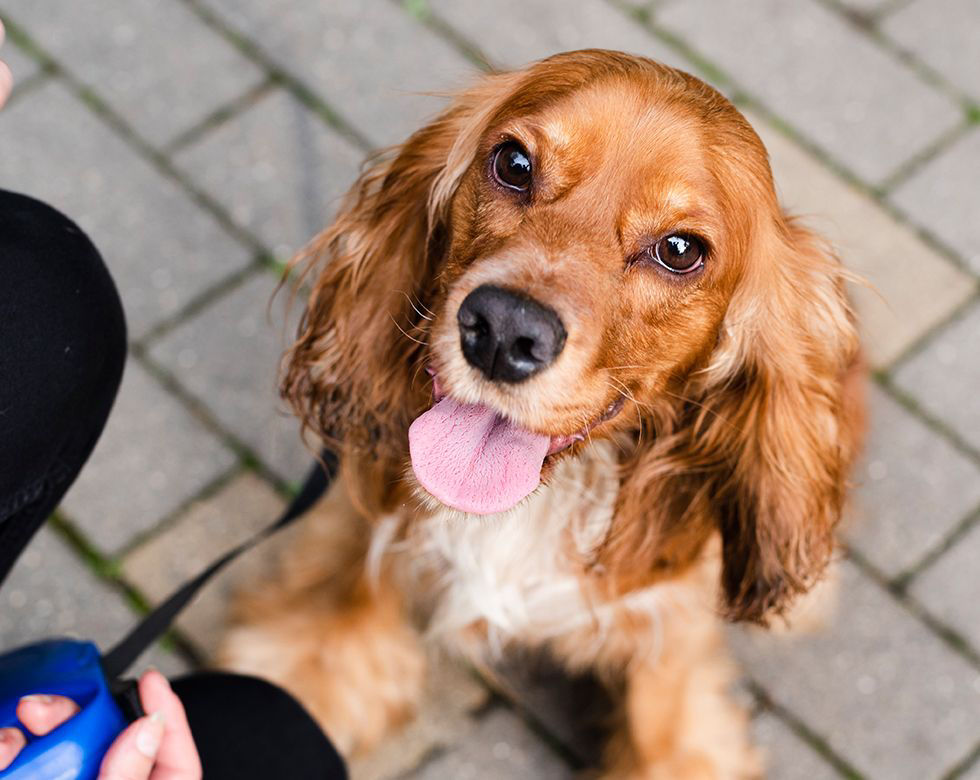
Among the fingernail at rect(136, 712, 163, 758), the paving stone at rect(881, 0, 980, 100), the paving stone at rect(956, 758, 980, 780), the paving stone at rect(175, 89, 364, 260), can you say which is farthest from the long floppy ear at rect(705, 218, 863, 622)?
the paving stone at rect(881, 0, 980, 100)

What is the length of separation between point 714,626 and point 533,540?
591 millimetres

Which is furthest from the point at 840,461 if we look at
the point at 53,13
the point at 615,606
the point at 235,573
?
the point at 53,13

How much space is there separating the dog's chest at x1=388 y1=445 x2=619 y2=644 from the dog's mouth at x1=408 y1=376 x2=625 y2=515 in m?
0.29

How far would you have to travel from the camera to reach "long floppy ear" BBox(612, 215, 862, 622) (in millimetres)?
2221

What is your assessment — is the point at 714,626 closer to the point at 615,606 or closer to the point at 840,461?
the point at 615,606

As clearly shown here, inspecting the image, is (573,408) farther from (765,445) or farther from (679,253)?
(765,445)

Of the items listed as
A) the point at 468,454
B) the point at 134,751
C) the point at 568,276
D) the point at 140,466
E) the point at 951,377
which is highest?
the point at 568,276

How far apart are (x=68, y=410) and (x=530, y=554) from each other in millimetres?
926

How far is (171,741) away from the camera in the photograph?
184 cm

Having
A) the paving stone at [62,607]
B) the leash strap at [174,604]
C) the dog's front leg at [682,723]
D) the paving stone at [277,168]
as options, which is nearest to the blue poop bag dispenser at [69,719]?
the leash strap at [174,604]

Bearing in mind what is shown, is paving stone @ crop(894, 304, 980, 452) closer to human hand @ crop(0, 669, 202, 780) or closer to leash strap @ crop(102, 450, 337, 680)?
leash strap @ crop(102, 450, 337, 680)

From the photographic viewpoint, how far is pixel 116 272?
3.31m

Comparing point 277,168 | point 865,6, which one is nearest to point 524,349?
point 277,168

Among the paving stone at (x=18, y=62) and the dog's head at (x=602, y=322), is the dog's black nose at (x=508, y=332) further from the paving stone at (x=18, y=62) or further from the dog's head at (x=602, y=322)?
the paving stone at (x=18, y=62)
